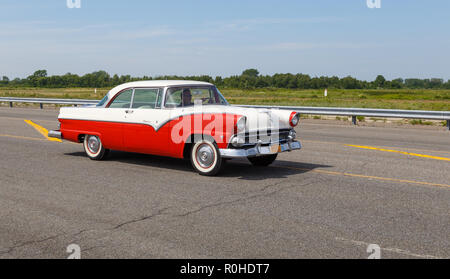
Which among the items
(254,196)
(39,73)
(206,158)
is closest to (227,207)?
(254,196)

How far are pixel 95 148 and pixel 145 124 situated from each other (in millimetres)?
1698

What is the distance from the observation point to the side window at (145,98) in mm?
9125

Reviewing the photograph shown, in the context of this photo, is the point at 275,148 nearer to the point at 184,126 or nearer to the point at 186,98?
the point at 184,126

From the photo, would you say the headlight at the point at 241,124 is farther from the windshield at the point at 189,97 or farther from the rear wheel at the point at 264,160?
the rear wheel at the point at 264,160

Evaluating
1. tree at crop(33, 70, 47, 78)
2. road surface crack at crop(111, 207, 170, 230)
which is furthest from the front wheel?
tree at crop(33, 70, 47, 78)

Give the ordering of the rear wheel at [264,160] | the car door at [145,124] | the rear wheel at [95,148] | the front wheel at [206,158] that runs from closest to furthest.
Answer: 1. the front wheel at [206,158]
2. the car door at [145,124]
3. the rear wheel at [264,160]
4. the rear wheel at [95,148]

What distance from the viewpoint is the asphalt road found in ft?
16.1

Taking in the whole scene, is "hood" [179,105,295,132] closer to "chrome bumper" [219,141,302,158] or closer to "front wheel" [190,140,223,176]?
"chrome bumper" [219,141,302,158]

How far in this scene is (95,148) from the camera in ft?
33.3

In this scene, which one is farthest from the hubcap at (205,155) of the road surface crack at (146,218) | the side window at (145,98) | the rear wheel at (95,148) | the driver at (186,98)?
the rear wheel at (95,148)

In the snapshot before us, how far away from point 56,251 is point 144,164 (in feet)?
16.4
